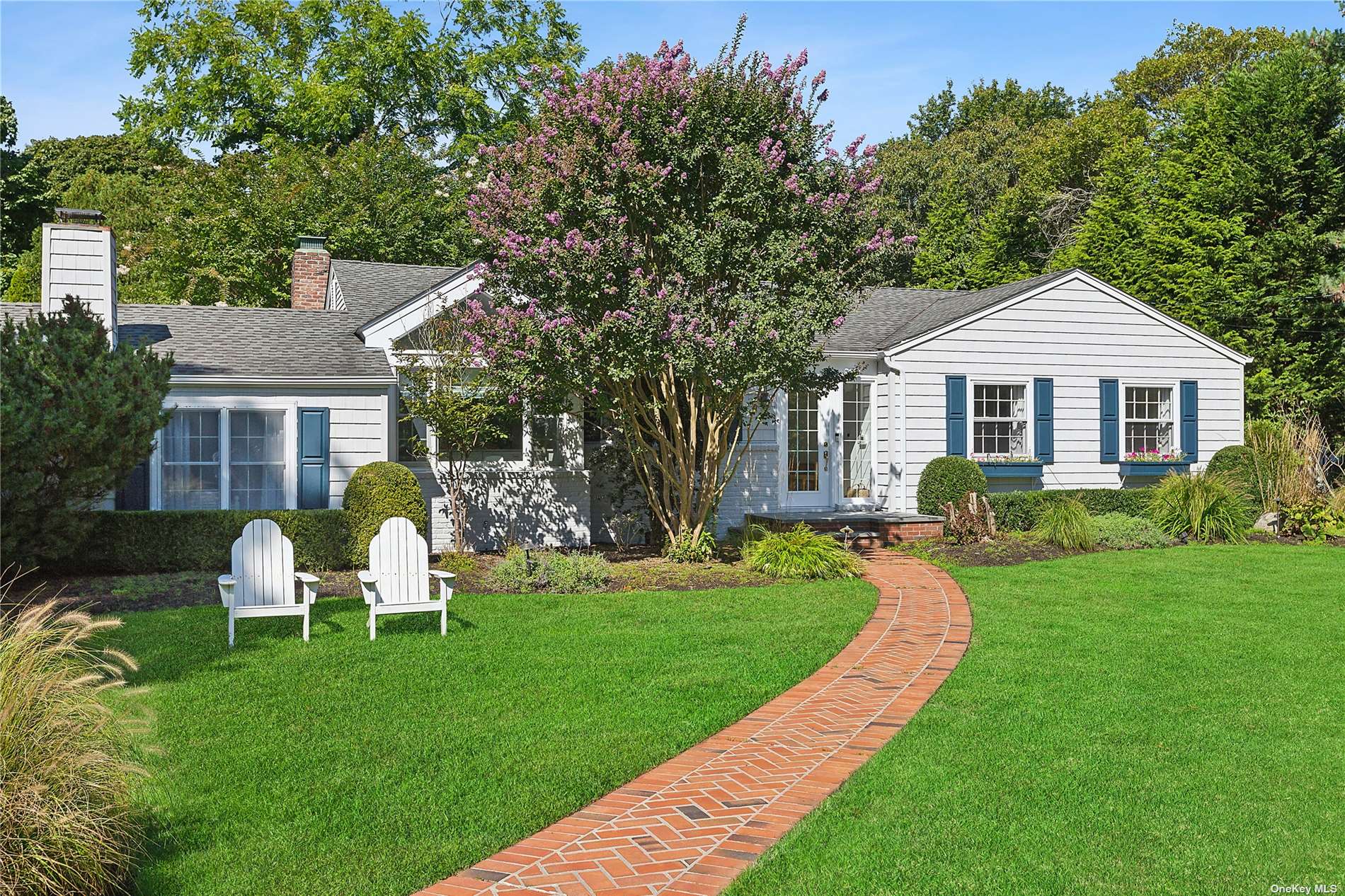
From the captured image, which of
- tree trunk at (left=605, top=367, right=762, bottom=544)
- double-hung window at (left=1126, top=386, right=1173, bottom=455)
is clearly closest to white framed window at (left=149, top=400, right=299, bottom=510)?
tree trunk at (left=605, top=367, right=762, bottom=544)

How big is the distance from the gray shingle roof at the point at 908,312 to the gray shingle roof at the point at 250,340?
7745mm

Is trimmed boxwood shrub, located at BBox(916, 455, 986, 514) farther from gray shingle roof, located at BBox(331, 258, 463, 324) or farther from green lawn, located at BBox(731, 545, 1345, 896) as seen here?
gray shingle roof, located at BBox(331, 258, 463, 324)

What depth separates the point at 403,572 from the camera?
939cm

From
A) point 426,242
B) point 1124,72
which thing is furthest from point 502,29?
point 1124,72

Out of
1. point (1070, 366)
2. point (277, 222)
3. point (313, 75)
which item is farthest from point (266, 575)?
point (313, 75)

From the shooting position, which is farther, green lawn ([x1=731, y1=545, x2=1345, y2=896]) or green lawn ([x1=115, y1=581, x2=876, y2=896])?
green lawn ([x1=115, y1=581, x2=876, y2=896])

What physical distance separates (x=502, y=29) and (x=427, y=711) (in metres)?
30.7

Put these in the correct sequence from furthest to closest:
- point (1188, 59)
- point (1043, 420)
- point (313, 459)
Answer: point (1188, 59) < point (1043, 420) < point (313, 459)

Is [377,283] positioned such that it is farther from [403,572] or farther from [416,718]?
[416,718]

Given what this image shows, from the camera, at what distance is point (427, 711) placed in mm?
6602

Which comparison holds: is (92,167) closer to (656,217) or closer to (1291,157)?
(656,217)

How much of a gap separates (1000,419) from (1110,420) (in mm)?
2197

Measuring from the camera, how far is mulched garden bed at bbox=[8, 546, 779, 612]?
35.0 ft

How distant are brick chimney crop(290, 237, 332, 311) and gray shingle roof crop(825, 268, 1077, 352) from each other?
405 inches
